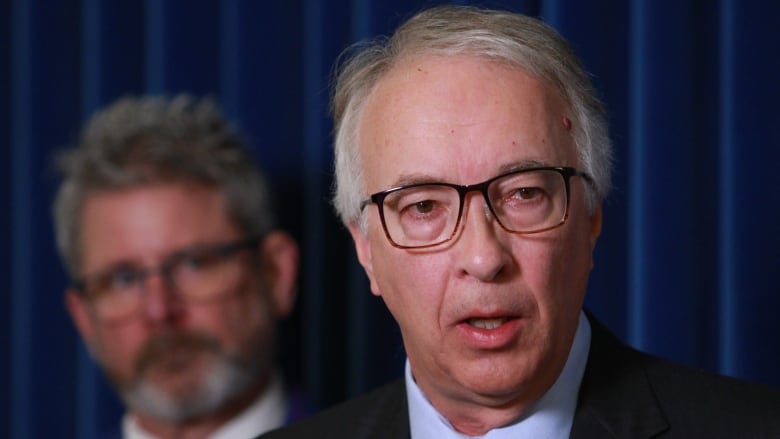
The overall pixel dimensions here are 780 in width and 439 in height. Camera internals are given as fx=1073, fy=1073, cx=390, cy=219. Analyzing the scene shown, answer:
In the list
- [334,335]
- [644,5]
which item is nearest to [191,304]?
[334,335]

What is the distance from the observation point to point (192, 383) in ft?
6.70

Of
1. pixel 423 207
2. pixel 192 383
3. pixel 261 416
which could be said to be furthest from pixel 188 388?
pixel 423 207

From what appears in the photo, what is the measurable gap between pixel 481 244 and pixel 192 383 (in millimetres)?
997

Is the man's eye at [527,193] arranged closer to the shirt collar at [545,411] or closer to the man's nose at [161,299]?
the shirt collar at [545,411]

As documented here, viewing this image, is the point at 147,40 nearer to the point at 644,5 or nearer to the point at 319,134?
the point at 319,134

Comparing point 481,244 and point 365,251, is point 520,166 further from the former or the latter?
point 365,251

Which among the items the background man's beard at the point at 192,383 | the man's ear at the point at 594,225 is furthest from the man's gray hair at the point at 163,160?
the man's ear at the point at 594,225

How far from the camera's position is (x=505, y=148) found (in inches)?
49.6

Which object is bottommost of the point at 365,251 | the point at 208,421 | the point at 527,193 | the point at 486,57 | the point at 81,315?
the point at 208,421

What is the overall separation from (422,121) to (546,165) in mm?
157

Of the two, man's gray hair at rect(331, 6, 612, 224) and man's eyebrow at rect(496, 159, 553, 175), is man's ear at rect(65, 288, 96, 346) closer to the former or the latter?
man's gray hair at rect(331, 6, 612, 224)

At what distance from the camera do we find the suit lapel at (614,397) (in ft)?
4.20

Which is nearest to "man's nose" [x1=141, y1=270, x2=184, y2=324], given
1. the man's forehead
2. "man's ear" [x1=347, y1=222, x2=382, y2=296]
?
"man's ear" [x1=347, y1=222, x2=382, y2=296]

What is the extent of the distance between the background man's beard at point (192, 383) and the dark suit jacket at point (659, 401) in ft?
2.84
